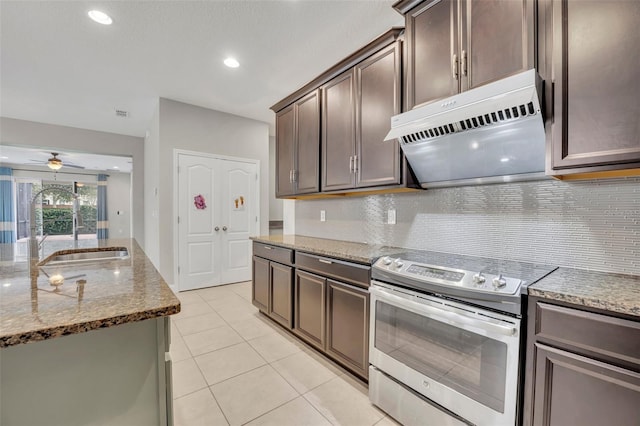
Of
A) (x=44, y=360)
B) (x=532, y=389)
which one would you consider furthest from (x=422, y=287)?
(x=44, y=360)

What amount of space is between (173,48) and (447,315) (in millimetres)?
3334

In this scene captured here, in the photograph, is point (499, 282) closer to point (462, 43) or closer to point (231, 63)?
point (462, 43)

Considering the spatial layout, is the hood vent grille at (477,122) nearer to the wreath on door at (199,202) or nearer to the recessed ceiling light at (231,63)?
the recessed ceiling light at (231,63)

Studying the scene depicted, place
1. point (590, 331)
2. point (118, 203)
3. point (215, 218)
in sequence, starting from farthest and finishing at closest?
point (118, 203) < point (215, 218) < point (590, 331)

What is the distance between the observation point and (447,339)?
137cm

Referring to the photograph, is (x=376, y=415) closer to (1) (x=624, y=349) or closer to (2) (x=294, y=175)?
(1) (x=624, y=349)

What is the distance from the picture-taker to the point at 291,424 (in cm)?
158

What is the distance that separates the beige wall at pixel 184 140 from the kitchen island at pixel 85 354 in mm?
3051

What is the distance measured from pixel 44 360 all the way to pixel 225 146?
13.3ft

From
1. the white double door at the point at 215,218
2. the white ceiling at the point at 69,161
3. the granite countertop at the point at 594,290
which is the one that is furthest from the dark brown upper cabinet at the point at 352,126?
the white ceiling at the point at 69,161

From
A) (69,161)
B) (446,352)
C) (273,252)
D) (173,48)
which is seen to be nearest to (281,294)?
(273,252)

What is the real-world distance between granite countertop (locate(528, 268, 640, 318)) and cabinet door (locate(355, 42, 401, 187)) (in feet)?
3.58

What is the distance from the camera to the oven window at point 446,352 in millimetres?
1212

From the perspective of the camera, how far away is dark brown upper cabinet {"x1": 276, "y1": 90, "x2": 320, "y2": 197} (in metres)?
2.77
